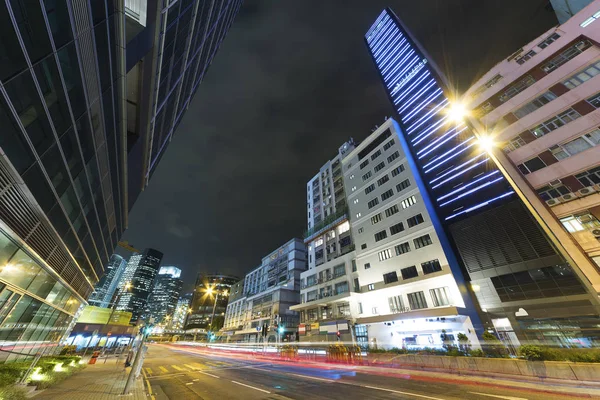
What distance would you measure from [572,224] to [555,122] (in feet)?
34.2

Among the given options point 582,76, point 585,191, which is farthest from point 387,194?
point 582,76

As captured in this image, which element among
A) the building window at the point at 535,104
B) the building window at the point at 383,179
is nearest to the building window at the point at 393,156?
the building window at the point at 383,179

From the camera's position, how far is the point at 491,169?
2997 centimetres

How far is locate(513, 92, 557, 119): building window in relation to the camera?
2344 cm

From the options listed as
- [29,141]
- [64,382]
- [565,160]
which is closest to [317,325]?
[64,382]

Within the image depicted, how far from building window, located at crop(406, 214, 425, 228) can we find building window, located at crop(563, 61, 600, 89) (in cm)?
1970

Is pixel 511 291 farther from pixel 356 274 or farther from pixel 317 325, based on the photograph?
pixel 317 325

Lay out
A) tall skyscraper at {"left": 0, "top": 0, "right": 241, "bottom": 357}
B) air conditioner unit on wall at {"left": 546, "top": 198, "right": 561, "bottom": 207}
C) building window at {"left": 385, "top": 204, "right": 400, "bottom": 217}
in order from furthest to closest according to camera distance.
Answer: building window at {"left": 385, "top": 204, "right": 400, "bottom": 217} → air conditioner unit on wall at {"left": 546, "top": 198, "right": 561, "bottom": 207} → tall skyscraper at {"left": 0, "top": 0, "right": 241, "bottom": 357}

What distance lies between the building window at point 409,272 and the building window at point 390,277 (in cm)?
118

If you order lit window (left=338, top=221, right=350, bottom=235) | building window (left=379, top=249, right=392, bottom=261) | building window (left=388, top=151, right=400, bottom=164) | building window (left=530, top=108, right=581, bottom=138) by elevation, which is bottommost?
building window (left=379, top=249, right=392, bottom=261)

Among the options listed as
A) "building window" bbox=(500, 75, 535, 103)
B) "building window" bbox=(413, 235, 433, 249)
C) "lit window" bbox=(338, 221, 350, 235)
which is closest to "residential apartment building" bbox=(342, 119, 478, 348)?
"building window" bbox=(413, 235, 433, 249)

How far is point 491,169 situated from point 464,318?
65.1 feet

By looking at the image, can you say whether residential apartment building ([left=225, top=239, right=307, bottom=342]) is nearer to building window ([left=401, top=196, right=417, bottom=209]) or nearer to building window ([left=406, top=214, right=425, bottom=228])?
building window ([left=406, top=214, right=425, bottom=228])

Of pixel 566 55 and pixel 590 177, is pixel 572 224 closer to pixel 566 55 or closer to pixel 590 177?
pixel 590 177
